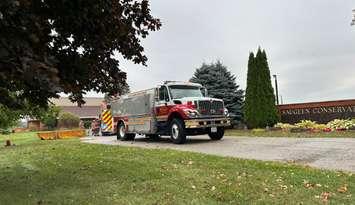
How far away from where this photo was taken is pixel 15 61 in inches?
195

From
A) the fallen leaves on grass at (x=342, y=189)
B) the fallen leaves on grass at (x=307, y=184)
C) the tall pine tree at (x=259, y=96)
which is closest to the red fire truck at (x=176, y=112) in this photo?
the tall pine tree at (x=259, y=96)

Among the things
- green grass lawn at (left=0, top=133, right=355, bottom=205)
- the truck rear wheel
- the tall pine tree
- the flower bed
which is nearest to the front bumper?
the flower bed

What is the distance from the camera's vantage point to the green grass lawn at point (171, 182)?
25.9ft

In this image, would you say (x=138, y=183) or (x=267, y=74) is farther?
(x=267, y=74)

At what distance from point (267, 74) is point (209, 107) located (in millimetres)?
10120

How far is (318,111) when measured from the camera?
26.6m

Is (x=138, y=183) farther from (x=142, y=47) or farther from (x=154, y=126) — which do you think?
(x=154, y=126)

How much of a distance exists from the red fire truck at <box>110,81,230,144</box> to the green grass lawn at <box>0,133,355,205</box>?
21.7ft

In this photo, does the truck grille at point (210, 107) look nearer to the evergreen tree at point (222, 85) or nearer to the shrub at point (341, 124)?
the shrub at point (341, 124)

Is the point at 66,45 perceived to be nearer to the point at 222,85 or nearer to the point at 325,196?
the point at 325,196

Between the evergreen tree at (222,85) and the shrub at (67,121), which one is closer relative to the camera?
the evergreen tree at (222,85)

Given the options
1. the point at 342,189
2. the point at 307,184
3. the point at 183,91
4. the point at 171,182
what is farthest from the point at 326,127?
the point at 171,182

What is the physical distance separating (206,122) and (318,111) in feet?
31.9

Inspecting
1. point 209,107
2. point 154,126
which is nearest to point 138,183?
point 209,107
